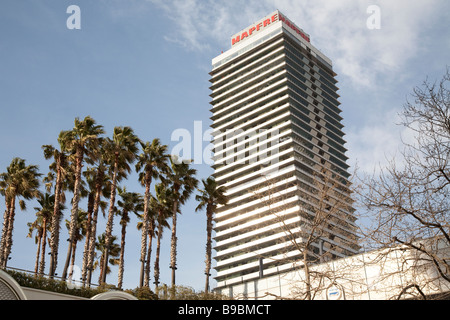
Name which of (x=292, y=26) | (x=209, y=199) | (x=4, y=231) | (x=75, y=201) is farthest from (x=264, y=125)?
(x=75, y=201)

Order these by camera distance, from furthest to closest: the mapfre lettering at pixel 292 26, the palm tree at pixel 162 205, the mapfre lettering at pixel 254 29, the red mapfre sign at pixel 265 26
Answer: the mapfre lettering at pixel 254 29
the mapfre lettering at pixel 292 26
the red mapfre sign at pixel 265 26
the palm tree at pixel 162 205

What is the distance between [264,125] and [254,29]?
114ft

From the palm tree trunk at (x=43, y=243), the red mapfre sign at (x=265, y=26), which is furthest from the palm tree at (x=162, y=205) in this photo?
the red mapfre sign at (x=265, y=26)

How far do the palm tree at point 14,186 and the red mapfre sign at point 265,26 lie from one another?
10682 cm

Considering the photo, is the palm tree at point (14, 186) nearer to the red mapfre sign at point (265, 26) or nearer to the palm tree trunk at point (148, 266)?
the palm tree trunk at point (148, 266)

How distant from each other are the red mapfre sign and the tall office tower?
0.99 feet

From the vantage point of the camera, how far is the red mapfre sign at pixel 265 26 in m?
135

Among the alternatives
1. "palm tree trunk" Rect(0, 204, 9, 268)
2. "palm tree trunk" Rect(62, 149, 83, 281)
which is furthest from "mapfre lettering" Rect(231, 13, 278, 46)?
"palm tree trunk" Rect(0, 204, 9, 268)

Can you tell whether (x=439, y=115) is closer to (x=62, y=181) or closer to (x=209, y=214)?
(x=62, y=181)

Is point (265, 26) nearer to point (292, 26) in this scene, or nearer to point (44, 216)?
point (292, 26)

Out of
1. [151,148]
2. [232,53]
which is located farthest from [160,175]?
[232,53]

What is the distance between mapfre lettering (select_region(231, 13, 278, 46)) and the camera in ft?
445

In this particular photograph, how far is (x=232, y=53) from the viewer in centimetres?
14100

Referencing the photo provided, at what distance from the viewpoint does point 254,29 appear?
140m
